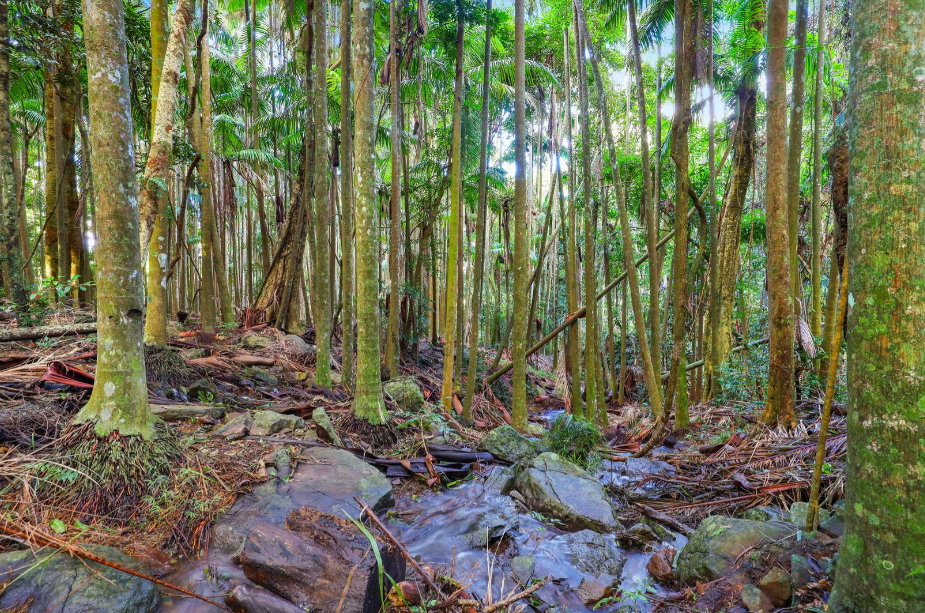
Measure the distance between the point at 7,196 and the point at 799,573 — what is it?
8080 mm

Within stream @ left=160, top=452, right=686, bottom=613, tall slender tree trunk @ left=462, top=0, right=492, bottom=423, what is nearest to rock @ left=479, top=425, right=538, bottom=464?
stream @ left=160, top=452, right=686, bottom=613

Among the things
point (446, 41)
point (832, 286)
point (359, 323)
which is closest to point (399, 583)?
point (359, 323)

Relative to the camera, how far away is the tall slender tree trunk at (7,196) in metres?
5.47

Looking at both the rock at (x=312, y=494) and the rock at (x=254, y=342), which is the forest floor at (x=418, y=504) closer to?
the rock at (x=312, y=494)

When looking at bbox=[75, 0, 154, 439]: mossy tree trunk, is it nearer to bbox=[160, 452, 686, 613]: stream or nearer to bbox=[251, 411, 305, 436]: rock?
bbox=[160, 452, 686, 613]: stream

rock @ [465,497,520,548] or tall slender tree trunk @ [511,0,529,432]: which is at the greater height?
tall slender tree trunk @ [511,0,529,432]

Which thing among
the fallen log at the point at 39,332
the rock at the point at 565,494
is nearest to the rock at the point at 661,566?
the rock at the point at 565,494

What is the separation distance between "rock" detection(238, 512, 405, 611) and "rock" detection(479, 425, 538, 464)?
9.34 ft

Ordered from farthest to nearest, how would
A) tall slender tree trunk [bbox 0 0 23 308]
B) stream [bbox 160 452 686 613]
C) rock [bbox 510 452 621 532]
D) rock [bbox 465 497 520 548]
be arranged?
tall slender tree trunk [bbox 0 0 23 308] → rock [bbox 510 452 621 532] → rock [bbox 465 497 520 548] → stream [bbox 160 452 686 613]

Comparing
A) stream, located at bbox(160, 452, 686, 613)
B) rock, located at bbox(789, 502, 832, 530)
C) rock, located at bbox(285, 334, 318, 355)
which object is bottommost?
stream, located at bbox(160, 452, 686, 613)

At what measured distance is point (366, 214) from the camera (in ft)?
16.9

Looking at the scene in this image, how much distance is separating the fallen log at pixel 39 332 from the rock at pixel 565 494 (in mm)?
5436

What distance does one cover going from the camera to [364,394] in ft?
17.7

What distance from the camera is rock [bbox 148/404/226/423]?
4891mm
